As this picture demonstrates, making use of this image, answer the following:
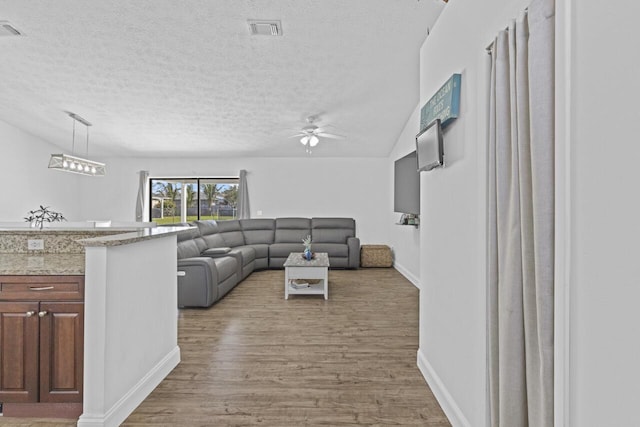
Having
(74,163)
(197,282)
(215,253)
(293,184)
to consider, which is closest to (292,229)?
(293,184)

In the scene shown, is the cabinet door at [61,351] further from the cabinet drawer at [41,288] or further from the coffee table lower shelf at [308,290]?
the coffee table lower shelf at [308,290]

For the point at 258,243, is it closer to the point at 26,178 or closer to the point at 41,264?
the point at 26,178

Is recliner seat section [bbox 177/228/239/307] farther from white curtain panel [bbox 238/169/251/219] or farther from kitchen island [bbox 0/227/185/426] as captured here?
white curtain panel [bbox 238/169/251/219]

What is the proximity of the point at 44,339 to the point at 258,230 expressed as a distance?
5.41 m

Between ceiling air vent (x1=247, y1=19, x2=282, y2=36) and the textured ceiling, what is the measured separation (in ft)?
0.22

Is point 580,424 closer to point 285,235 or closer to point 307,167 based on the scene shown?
point 285,235

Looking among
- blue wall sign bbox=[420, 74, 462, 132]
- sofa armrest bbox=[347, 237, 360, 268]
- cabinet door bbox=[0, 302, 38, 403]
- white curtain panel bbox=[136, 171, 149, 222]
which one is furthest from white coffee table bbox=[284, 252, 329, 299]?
white curtain panel bbox=[136, 171, 149, 222]

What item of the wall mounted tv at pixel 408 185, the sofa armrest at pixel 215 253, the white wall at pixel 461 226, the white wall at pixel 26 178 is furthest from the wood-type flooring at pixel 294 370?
the white wall at pixel 26 178

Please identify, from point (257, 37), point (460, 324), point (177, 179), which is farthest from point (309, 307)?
point (177, 179)

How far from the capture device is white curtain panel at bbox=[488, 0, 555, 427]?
1.08m

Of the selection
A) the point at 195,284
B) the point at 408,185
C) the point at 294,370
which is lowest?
the point at 294,370

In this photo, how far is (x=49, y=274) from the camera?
1854mm

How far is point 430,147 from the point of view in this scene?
2137mm

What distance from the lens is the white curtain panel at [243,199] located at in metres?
7.54
